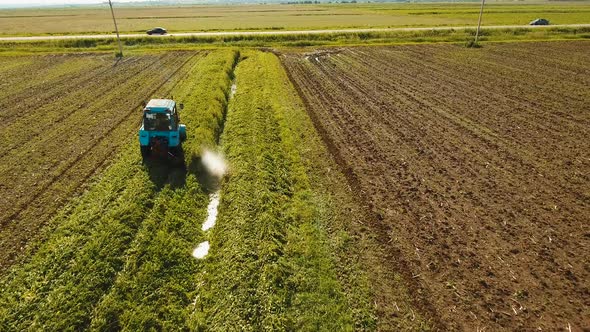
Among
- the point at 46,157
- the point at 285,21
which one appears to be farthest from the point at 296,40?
the point at 46,157

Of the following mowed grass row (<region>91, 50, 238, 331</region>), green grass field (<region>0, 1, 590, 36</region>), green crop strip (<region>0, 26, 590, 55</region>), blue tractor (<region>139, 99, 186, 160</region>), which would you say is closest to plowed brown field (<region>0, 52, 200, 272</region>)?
blue tractor (<region>139, 99, 186, 160</region>)

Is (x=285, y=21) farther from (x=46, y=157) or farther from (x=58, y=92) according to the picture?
(x=46, y=157)

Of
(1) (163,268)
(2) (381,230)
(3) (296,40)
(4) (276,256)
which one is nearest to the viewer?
(1) (163,268)

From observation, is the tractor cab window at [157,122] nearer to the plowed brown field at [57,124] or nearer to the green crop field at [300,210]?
the green crop field at [300,210]

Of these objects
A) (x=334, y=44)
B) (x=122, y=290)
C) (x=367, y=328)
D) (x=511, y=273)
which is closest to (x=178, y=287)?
(x=122, y=290)

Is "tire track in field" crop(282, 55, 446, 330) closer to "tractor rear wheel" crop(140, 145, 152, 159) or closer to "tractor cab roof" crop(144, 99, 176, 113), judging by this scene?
"tractor cab roof" crop(144, 99, 176, 113)

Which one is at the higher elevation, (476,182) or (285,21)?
(285,21)
